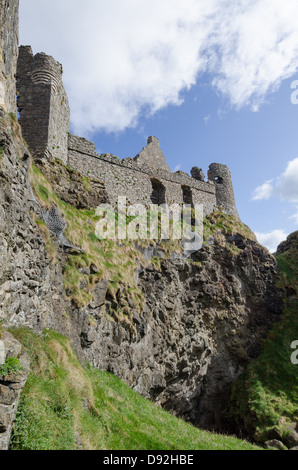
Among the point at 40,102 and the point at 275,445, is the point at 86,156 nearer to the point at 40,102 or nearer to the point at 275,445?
the point at 40,102

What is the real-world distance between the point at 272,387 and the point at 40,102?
26.2 meters

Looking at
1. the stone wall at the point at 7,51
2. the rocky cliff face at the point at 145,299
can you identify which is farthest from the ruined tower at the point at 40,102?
the stone wall at the point at 7,51

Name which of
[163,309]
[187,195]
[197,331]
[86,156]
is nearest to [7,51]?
[86,156]

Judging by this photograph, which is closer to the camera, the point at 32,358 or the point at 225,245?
the point at 32,358

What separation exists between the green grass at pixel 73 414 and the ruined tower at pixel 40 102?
13.6m

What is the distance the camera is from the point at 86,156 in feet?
76.8

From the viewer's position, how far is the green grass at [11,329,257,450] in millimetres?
6133

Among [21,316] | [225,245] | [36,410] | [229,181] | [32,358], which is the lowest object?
[36,410]

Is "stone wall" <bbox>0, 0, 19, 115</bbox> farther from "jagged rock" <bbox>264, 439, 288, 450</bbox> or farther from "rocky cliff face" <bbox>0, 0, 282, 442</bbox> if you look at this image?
"jagged rock" <bbox>264, 439, 288, 450</bbox>

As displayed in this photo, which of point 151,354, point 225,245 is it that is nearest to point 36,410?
point 151,354

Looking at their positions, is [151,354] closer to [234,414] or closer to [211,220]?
[234,414]

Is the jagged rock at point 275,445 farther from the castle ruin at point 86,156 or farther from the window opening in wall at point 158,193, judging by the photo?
the window opening in wall at point 158,193

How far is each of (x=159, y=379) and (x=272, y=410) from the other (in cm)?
866

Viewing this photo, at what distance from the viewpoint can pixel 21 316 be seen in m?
8.79
